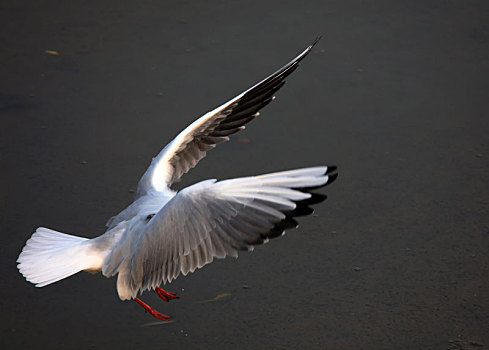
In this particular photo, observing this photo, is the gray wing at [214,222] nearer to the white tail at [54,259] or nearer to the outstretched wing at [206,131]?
the white tail at [54,259]

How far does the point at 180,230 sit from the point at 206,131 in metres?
0.68

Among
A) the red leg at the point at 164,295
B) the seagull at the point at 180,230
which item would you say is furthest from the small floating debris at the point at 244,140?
the red leg at the point at 164,295

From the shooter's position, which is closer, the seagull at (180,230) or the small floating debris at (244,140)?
the seagull at (180,230)

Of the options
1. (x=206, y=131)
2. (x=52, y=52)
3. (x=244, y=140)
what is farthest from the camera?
(x=52, y=52)

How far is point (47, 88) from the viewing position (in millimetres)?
4180

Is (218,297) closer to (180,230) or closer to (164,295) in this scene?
(164,295)

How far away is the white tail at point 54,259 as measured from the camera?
2.36 metres

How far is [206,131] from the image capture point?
2.86 meters

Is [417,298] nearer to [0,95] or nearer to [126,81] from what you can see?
[126,81]

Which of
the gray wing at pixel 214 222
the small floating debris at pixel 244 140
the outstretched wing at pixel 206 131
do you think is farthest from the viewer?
the small floating debris at pixel 244 140

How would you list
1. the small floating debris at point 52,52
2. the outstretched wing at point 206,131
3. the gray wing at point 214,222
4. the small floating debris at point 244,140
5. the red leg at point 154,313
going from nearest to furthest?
the gray wing at point 214,222 → the red leg at point 154,313 → the outstretched wing at point 206,131 → the small floating debris at point 244,140 → the small floating debris at point 52,52

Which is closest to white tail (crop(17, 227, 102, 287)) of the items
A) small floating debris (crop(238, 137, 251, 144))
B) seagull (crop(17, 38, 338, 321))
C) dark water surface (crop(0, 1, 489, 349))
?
seagull (crop(17, 38, 338, 321))

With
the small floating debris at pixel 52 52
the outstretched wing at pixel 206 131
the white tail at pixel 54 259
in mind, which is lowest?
the white tail at pixel 54 259

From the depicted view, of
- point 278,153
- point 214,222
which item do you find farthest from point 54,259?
point 278,153
